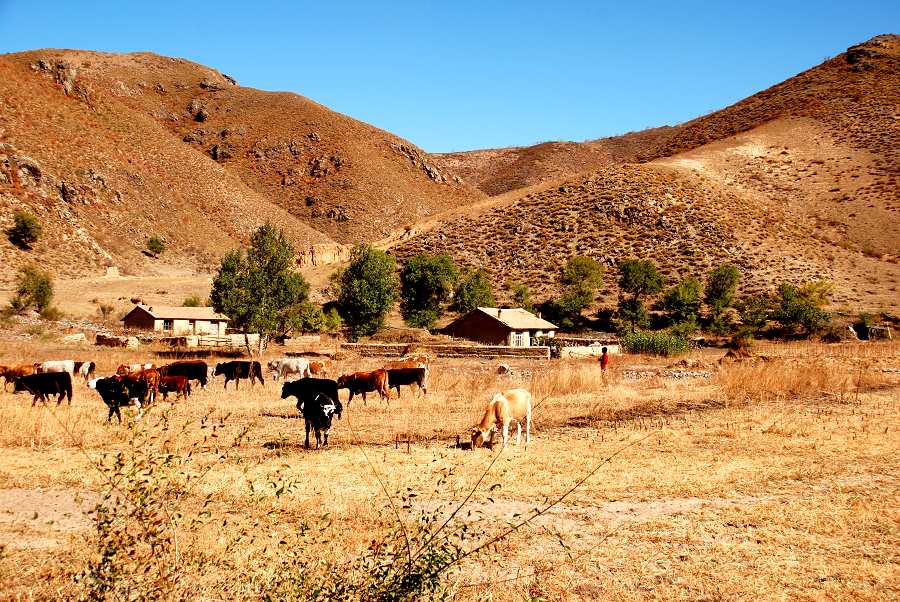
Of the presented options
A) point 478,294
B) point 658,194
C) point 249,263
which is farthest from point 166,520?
point 658,194

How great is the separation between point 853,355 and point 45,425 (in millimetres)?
31900

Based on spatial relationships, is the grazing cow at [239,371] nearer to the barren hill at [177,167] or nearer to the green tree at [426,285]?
the green tree at [426,285]

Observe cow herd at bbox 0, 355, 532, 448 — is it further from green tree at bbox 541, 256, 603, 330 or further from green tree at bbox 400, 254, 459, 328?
green tree at bbox 400, 254, 459, 328

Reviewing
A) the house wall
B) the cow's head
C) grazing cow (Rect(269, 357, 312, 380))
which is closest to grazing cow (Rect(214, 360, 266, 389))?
grazing cow (Rect(269, 357, 312, 380))

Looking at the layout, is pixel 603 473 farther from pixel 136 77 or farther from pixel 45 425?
pixel 136 77

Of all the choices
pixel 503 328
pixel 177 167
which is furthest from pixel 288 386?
pixel 177 167

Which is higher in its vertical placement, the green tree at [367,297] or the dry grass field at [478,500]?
the green tree at [367,297]

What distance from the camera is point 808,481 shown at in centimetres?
1043

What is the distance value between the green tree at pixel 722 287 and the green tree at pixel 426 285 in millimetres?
22706

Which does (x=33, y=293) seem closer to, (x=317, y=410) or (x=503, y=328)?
(x=503, y=328)

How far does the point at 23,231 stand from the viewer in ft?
204

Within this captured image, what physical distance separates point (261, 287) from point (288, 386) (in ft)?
79.8

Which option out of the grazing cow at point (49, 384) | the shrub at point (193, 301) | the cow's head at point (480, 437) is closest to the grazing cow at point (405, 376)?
the cow's head at point (480, 437)

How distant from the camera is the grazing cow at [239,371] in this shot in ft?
78.9
